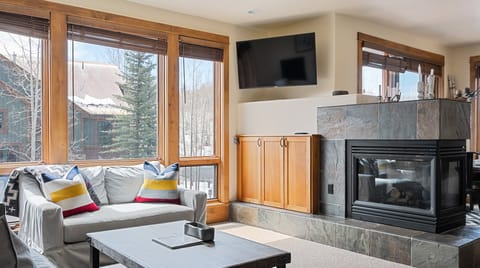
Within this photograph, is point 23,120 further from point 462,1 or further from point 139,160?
point 462,1

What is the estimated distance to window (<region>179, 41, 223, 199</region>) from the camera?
16.4ft

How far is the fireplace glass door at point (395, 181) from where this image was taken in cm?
381

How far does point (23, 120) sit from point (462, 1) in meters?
4.72

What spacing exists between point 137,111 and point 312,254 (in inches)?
94.9

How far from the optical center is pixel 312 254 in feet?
12.6

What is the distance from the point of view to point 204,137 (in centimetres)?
523

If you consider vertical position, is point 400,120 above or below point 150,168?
above

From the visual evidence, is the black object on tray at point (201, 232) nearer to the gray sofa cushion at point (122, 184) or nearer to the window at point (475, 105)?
the gray sofa cushion at point (122, 184)

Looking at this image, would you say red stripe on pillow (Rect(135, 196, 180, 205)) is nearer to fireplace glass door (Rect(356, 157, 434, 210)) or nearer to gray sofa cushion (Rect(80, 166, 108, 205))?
gray sofa cushion (Rect(80, 166, 108, 205))

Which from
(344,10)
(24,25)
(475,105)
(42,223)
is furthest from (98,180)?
(475,105)

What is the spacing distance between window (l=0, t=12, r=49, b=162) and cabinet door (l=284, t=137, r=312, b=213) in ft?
8.55

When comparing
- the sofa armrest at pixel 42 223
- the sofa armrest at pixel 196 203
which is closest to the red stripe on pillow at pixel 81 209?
the sofa armrest at pixel 42 223

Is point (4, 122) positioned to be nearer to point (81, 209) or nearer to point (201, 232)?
point (81, 209)

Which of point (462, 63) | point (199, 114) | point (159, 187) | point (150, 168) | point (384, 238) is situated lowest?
point (384, 238)
